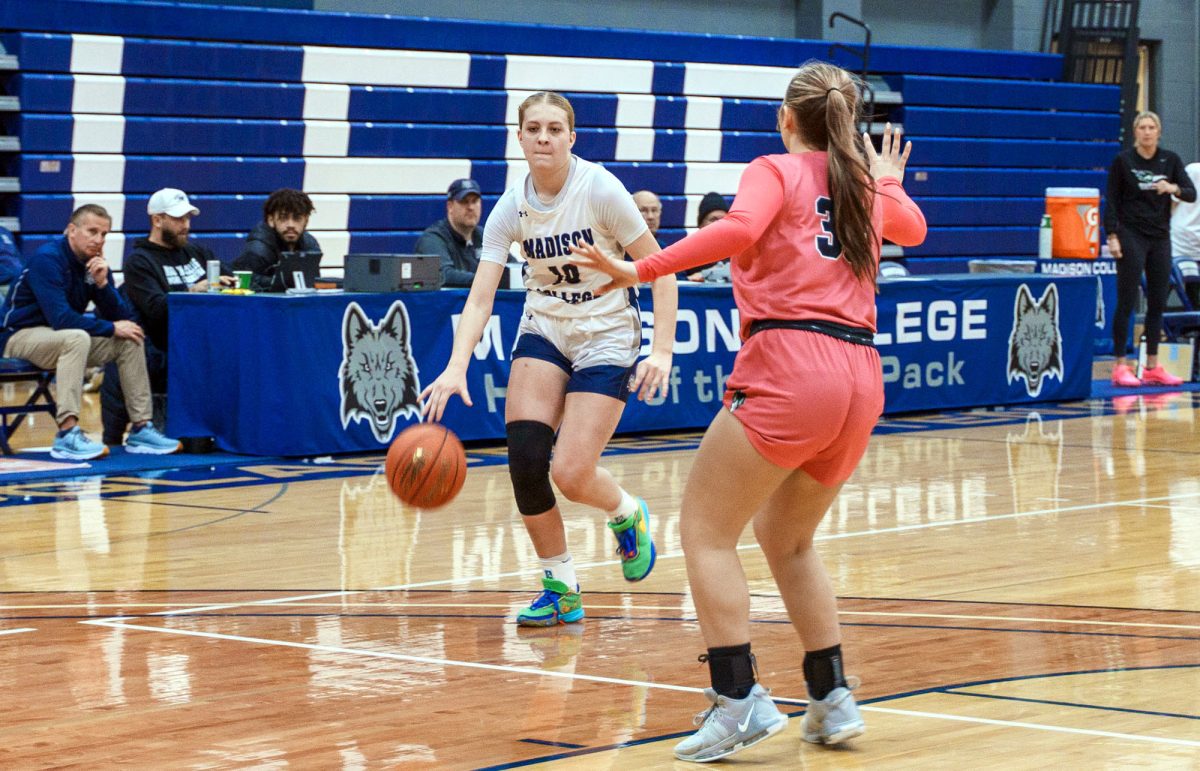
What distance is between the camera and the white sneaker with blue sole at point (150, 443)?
391 inches

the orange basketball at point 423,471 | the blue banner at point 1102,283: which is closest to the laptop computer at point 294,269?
the orange basketball at point 423,471

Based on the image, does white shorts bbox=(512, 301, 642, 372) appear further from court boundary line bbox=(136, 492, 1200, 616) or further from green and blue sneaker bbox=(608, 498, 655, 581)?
court boundary line bbox=(136, 492, 1200, 616)

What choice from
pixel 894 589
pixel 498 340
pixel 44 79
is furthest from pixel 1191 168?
pixel 894 589

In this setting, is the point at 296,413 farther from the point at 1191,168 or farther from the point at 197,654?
the point at 1191,168

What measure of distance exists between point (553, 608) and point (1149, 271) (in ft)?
31.4

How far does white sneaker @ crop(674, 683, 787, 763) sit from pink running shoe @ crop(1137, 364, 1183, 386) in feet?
35.7

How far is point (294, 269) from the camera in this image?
1020 cm

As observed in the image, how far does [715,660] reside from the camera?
12.9 ft

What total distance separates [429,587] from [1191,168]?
→ 42.8ft

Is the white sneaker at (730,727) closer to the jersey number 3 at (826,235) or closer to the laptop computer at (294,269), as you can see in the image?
the jersey number 3 at (826,235)

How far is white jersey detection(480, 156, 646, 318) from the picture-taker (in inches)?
215

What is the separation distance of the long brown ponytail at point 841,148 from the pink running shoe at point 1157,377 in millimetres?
10708

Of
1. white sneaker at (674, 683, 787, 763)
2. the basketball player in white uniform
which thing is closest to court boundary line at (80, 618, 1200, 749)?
white sneaker at (674, 683, 787, 763)

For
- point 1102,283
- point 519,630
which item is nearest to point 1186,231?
point 1102,283
